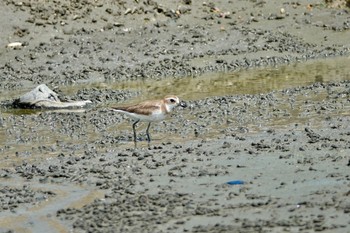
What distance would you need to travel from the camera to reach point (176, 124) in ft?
46.6

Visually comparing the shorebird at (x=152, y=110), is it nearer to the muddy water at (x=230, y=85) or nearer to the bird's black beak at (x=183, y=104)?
the muddy water at (x=230, y=85)

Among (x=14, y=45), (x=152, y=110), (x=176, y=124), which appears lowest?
(x=14, y=45)

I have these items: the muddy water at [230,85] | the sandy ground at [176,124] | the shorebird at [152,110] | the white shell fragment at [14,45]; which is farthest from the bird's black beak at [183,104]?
the white shell fragment at [14,45]

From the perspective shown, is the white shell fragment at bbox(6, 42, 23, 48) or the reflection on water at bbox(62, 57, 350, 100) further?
the white shell fragment at bbox(6, 42, 23, 48)

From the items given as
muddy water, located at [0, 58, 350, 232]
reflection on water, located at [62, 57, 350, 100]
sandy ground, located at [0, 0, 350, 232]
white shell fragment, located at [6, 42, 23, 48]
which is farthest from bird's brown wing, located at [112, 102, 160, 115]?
white shell fragment, located at [6, 42, 23, 48]

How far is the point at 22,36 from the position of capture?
20.7 metres

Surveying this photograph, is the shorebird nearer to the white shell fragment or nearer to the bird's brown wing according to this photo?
the bird's brown wing

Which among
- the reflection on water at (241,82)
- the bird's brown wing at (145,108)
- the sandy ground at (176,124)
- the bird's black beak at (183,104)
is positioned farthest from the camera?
the reflection on water at (241,82)

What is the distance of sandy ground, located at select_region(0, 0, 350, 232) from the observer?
9531 mm

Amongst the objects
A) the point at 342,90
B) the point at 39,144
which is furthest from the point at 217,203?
the point at 342,90

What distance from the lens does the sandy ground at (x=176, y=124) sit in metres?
9.53

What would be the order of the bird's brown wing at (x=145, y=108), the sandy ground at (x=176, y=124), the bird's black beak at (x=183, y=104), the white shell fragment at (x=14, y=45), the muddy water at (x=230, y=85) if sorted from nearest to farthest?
the sandy ground at (x=176, y=124) → the bird's brown wing at (x=145, y=108) → the muddy water at (x=230, y=85) → the bird's black beak at (x=183, y=104) → the white shell fragment at (x=14, y=45)

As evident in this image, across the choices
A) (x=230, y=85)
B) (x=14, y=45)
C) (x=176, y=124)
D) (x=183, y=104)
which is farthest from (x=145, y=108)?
(x=14, y=45)

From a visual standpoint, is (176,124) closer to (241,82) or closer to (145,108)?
(145,108)
